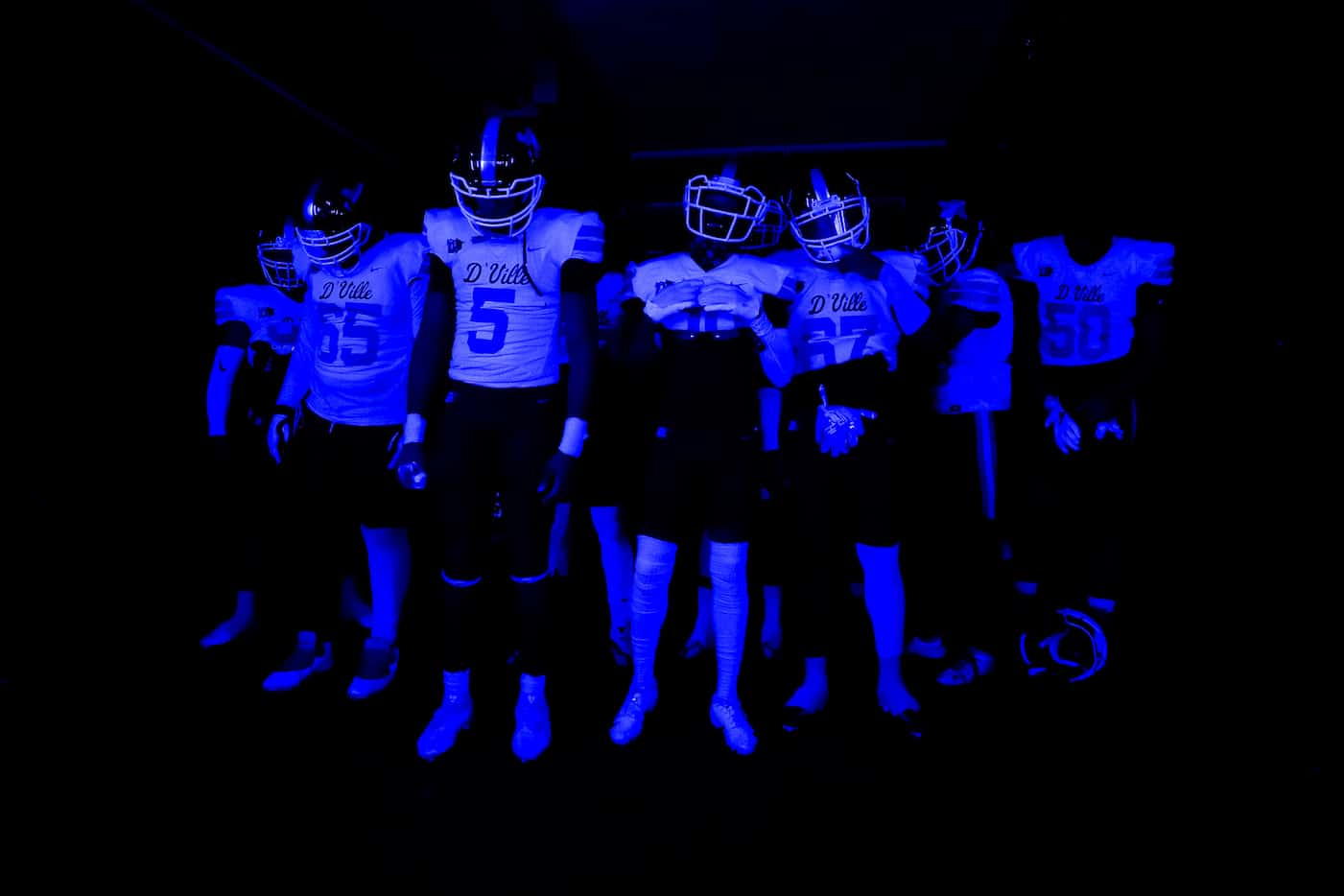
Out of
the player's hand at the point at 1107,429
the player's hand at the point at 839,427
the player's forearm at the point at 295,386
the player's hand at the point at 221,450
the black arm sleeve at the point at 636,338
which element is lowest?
the player's hand at the point at 221,450

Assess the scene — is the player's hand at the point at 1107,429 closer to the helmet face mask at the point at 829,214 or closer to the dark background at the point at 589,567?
the dark background at the point at 589,567

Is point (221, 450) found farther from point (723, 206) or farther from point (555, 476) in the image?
point (723, 206)

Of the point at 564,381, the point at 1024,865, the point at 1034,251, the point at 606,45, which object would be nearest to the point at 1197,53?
the point at 1034,251

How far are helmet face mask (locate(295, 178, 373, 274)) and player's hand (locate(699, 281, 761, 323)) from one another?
1.47 meters

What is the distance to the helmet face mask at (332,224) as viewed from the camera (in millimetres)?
2662

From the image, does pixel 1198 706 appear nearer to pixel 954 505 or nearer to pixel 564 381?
pixel 954 505

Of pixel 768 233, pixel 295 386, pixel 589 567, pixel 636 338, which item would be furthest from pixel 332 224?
pixel 589 567

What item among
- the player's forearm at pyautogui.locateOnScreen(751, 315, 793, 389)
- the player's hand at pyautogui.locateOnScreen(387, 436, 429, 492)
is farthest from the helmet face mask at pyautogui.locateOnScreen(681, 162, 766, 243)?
the player's hand at pyautogui.locateOnScreen(387, 436, 429, 492)

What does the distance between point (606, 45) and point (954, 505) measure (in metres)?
3.55

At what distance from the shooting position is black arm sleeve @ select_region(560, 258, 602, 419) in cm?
237

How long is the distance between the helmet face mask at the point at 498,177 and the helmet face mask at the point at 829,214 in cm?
96

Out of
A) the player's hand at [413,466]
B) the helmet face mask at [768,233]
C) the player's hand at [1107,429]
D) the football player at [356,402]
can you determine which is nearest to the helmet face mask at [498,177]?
the football player at [356,402]

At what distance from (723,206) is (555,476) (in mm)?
1097

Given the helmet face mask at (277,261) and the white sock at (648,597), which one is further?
the helmet face mask at (277,261)
